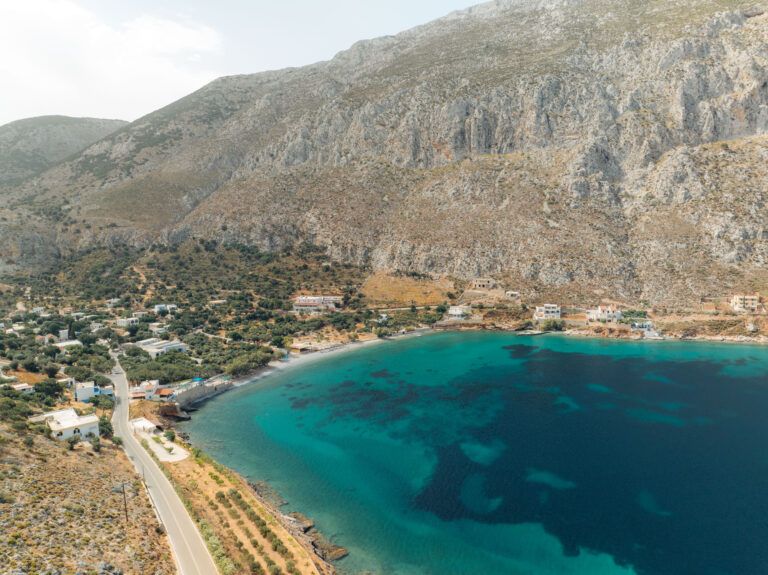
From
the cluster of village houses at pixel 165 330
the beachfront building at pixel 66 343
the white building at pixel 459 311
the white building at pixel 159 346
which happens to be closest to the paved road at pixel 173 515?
the cluster of village houses at pixel 165 330

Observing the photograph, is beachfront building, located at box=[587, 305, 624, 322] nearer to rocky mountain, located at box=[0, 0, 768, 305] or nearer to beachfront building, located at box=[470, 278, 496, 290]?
rocky mountain, located at box=[0, 0, 768, 305]

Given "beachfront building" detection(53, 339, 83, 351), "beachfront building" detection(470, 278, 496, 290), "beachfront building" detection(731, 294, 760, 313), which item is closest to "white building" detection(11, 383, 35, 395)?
"beachfront building" detection(53, 339, 83, 351)

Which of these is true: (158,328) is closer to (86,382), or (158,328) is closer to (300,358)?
(300,358)

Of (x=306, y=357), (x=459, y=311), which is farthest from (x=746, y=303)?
(x=306, y=357)

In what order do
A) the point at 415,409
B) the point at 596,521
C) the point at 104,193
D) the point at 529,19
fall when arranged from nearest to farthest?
the point at 596,521 → the point at 415,409 → the point at 104,193 → the point at 529,19

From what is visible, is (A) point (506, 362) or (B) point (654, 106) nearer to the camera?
(A) point (506, 362)

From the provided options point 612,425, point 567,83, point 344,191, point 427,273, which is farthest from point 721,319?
point 344,191

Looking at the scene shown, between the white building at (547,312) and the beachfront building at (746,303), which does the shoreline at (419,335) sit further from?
the beachfront building at (746,303)

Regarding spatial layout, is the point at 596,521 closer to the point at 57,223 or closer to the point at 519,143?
the point at 519,143
